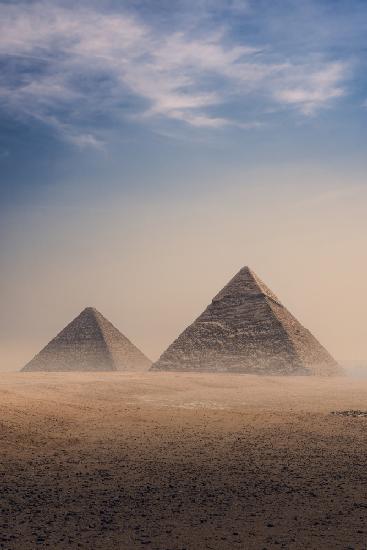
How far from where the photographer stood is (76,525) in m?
7.92

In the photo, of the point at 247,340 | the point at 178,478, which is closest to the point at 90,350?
the point at 247,340

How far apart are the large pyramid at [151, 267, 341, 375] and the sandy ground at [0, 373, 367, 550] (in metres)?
29.6

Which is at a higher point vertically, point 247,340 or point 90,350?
point 247,340

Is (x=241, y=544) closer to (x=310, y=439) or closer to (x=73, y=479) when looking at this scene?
(x=73, y=479)

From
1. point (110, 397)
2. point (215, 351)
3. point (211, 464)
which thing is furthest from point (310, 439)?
point (215, 351)

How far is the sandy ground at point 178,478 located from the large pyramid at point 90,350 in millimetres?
45145

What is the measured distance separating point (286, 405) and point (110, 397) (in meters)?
7.98

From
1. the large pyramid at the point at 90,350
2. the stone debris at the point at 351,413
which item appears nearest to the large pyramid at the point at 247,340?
the large pyramid at the point at 90,350

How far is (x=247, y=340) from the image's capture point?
5169 centimetres

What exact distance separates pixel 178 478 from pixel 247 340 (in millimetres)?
41811

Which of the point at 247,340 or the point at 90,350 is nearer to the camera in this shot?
the point at 247,340

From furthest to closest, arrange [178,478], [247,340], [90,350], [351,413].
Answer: [90,350] → [247,340] → [351,413] → [178,478]

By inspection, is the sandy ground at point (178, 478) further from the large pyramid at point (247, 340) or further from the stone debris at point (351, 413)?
the large pyramid at point (247, 340)

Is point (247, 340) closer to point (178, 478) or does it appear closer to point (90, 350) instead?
point (90, 350)
